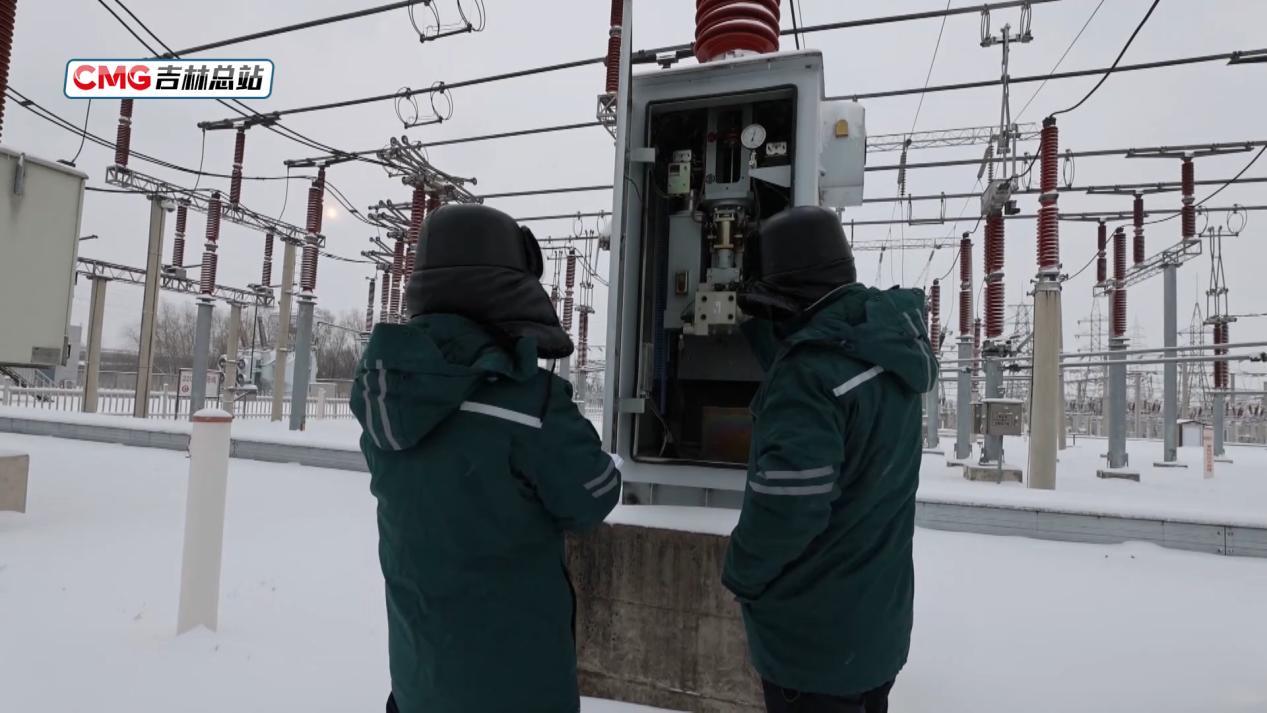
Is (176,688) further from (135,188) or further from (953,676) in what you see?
(135,188)

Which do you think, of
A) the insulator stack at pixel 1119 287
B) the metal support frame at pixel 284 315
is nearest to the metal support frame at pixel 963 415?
the insulator stack at pixel 1119 287

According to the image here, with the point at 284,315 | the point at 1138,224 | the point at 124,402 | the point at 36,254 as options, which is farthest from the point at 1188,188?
the point at 124,402

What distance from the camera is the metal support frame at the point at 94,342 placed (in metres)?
16.4

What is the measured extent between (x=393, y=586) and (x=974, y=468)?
11.4 m

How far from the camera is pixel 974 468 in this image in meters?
11.0

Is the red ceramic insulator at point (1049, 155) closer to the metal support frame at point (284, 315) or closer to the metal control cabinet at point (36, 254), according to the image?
the metal control cabinet at point (36, 254)

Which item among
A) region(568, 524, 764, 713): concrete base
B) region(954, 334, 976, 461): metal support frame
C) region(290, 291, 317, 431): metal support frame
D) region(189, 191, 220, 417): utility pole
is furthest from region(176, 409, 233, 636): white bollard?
region(954, 334, 976, 461): metal support frame

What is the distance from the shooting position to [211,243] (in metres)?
15.4

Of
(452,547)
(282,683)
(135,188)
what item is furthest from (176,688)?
(135,188)

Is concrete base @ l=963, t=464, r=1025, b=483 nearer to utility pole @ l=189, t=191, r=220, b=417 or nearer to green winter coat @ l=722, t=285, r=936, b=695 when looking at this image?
green winter coat @ l=722, t=285, r=936, b=695

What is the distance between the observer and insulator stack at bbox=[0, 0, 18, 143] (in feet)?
17.4

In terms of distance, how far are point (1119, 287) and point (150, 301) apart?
2210 cm

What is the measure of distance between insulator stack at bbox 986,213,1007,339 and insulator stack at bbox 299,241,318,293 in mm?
14565

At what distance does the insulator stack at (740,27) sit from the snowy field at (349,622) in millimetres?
2676
